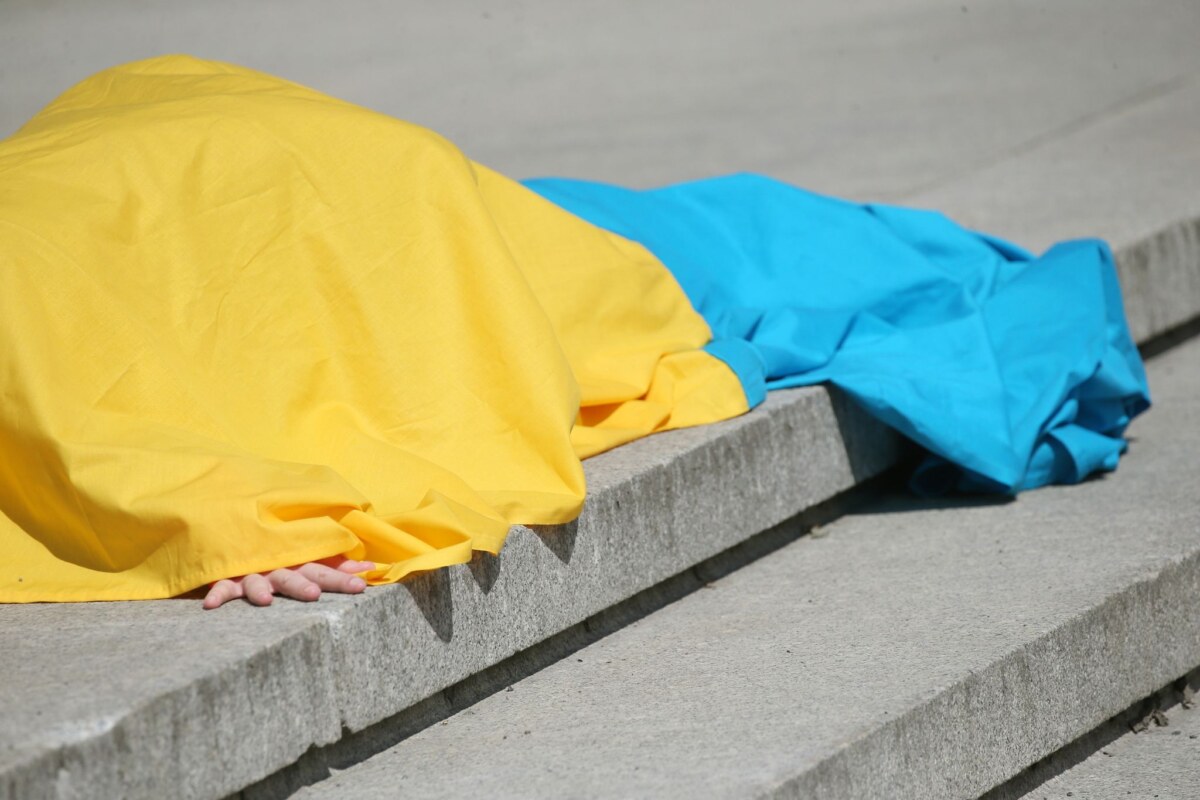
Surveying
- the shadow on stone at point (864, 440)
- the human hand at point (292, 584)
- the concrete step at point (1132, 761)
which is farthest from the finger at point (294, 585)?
the shadow on stone at point (864, 440)

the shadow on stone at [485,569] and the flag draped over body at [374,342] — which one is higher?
the flag draped over body at [374,342]

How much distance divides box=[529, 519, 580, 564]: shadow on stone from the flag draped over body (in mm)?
34

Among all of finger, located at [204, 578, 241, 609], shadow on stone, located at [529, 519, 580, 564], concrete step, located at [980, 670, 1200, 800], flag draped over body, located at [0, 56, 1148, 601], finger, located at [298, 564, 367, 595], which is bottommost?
concrete step, located at [980, 670, 1200, 800]

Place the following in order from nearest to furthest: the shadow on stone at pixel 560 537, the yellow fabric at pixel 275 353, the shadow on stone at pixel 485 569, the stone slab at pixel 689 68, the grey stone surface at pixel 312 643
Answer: the grey stone surface at pixel 312 643 → the yellow fabric at pixel 275 353 → the shadow on stone at pixel 485 569 → the shadow on stone at pixel 560 537 → the stone slab at pixel 689 68

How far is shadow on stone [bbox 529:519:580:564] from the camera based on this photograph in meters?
2.40

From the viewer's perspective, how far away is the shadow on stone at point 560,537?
240cm

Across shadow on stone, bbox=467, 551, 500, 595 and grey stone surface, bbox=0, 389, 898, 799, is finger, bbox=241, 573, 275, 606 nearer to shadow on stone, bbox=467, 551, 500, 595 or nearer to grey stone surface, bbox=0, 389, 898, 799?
grey stone surface, bbox=0, 389, 898, 799

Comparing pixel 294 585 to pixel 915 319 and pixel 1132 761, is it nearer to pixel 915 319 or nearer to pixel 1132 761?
pixel 1132 761

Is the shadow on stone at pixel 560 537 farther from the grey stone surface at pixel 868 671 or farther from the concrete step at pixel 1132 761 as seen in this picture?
the concrete step at pixel 1132 761

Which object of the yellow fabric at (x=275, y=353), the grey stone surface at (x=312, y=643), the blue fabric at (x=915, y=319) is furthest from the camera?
the blue fabric at (x=915, y=319)

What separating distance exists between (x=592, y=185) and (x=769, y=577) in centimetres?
104

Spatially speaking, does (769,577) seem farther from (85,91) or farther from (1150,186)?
(1150,186)

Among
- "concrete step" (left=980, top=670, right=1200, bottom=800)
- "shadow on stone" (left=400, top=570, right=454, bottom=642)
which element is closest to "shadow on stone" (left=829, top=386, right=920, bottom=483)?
"concrete step" (left=980, top=670, right=1200, bottom=800)

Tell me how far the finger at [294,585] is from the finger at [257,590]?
0.01 meters
